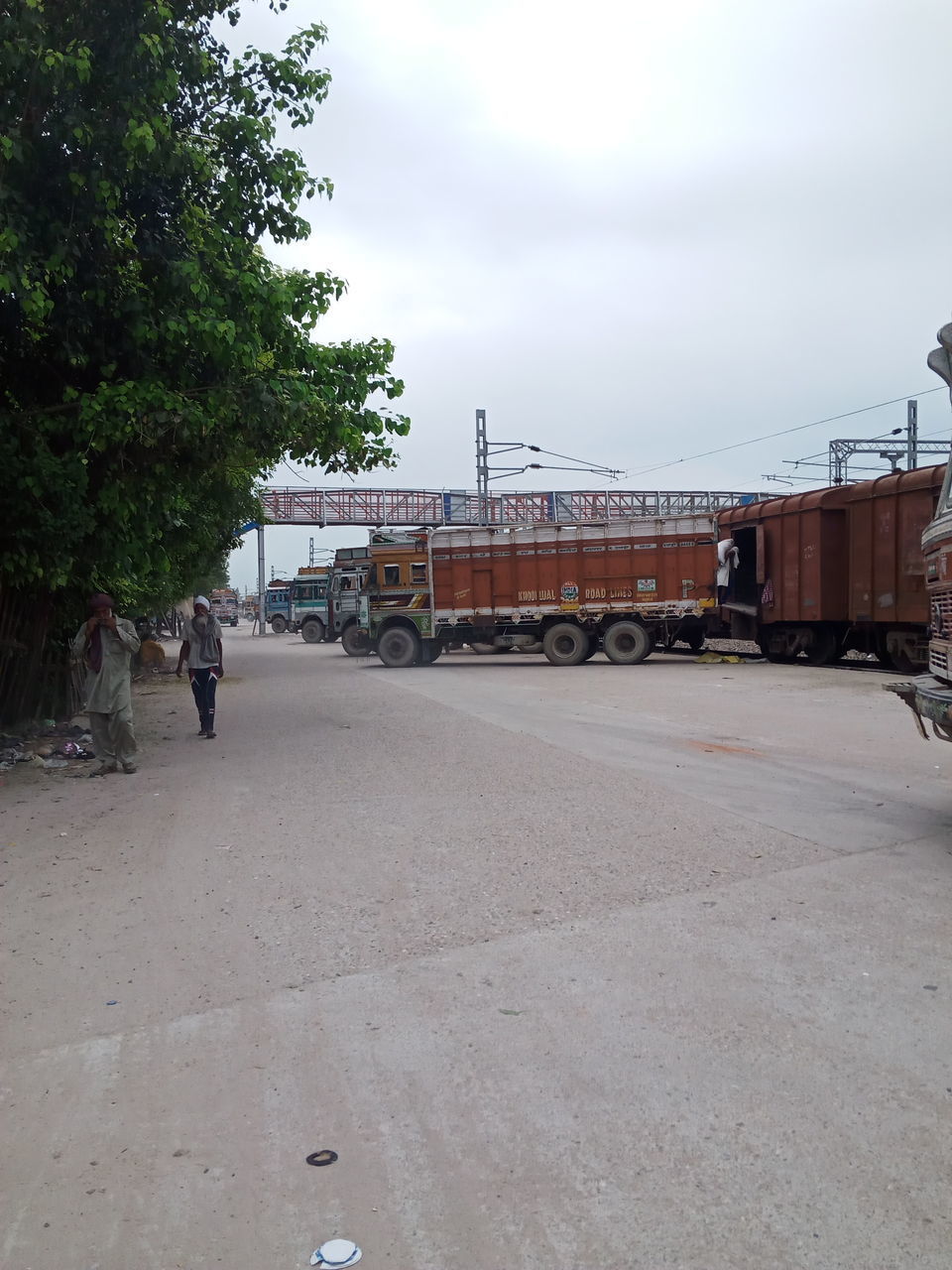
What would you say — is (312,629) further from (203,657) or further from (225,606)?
(225,606)

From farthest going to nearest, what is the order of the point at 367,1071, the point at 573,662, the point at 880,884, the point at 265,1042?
the point at 573,662 → the point at 880,884 → the point at 265,1042 → the point at 367,1071

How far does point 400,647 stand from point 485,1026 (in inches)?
844

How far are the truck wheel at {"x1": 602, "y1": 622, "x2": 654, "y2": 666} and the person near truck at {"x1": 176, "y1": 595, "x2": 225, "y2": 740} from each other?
13.6 m

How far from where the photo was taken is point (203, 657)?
38.3ft

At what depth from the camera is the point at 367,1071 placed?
3.45m

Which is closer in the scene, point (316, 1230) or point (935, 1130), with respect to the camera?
point (316, 1230)

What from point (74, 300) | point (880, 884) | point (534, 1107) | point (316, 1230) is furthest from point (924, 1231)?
point (74, 300)

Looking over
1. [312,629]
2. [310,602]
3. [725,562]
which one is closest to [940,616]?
[725,562]

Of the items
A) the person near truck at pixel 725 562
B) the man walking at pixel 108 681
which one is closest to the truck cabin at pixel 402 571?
the person near truck at pixel 725 562

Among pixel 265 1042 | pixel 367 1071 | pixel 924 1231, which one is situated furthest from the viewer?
pixel 265 1042

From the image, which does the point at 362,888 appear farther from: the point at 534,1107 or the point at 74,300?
the point at 74,300

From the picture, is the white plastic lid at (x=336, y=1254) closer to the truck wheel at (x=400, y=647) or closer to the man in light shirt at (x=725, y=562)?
the man in light shirt at (x=725, y=562)

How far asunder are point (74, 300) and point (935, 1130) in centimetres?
942

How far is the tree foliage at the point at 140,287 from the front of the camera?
8594 millimetres
